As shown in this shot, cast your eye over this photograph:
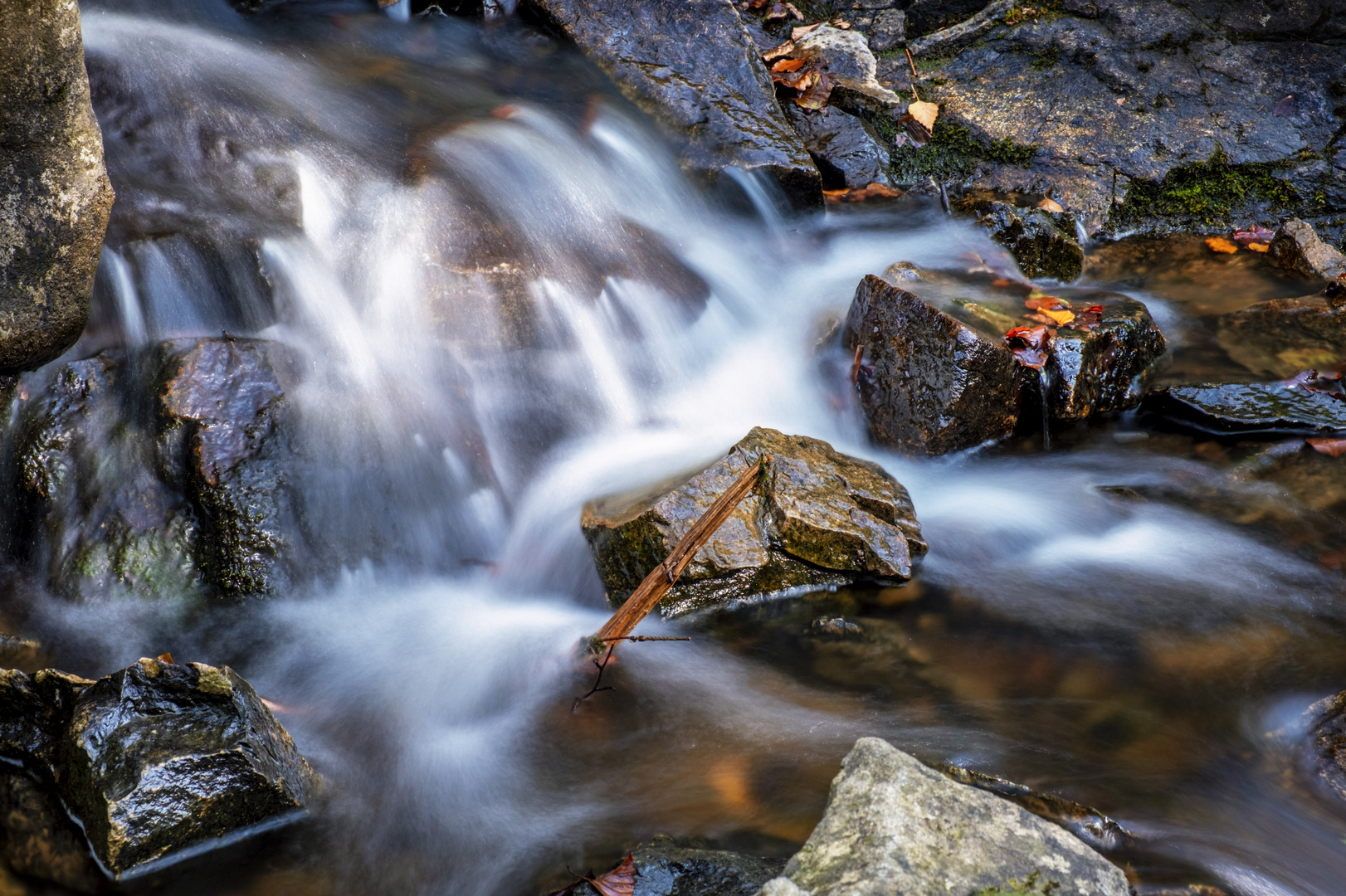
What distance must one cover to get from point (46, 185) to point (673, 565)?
2.67m

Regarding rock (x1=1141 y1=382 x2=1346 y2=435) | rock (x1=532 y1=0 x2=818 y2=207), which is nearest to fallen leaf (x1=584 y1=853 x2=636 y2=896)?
rock (x1=1141 y1=382 x2=1346 y2=435)

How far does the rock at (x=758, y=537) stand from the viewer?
11.5ft

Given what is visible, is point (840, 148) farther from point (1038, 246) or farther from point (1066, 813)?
point (1066, 813)

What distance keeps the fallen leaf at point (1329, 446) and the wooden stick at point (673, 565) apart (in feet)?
9.84

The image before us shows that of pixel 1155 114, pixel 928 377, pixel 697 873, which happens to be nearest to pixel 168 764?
pixel 697 873

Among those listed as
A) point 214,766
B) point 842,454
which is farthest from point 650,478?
point 214,766

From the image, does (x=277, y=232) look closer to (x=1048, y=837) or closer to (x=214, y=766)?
(x=214, y=766)

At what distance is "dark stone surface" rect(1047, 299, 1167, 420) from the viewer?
4586mm

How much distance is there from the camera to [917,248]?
6.16 metres

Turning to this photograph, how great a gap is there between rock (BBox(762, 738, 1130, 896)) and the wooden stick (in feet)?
3.57

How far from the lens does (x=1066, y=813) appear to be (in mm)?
2445

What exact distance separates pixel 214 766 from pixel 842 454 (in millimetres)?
2769

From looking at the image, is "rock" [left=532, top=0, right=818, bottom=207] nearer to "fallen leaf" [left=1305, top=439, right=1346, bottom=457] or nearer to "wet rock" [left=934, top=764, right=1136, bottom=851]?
"fallen leaf" [left=1305, top=439, right=1346, bottom=457]

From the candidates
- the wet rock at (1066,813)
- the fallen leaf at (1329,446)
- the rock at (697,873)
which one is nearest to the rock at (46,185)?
the rock at (697,873)
